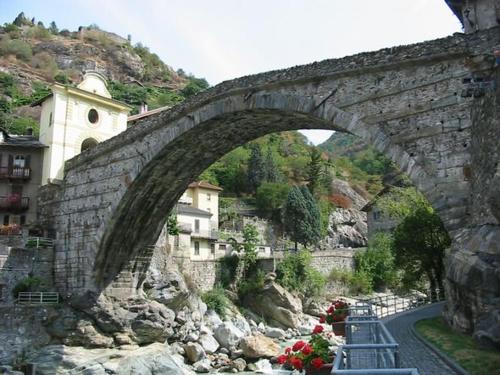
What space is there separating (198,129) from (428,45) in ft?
24.8

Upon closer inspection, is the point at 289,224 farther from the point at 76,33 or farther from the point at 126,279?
the point at 76,33

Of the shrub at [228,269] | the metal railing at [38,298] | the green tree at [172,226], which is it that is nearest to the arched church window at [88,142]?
the green tree at [172,226]

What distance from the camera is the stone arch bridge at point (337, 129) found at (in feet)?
30.3

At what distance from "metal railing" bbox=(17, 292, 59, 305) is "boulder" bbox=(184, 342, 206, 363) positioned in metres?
5.72

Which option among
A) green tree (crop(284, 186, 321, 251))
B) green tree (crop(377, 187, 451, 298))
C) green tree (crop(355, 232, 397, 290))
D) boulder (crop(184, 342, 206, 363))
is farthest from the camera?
green tree (crop(284, 186, 321, 251))

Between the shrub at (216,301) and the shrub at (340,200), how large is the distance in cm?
2794

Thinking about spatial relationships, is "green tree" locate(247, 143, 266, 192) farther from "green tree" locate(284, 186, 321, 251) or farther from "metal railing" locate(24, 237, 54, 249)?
"metal railing" locate(24, 237, 54, 249)

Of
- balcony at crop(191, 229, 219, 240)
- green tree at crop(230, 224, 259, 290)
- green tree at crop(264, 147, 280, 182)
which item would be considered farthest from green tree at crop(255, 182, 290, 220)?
green tree at crop(230, 224, 259, 290)

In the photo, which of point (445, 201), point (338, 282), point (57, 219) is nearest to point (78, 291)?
point (57, 219)

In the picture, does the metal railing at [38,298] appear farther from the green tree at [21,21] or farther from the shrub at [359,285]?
the green tree at [21,21]

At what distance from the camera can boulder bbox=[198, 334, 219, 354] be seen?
2202 centimetres

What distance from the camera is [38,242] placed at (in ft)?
64.7

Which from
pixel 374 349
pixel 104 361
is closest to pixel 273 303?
pixel 104 361

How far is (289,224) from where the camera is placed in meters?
42.7
